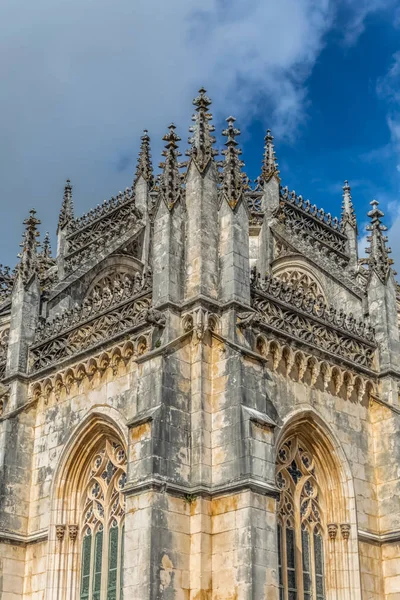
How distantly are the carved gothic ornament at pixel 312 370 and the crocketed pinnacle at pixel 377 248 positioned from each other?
2.92m

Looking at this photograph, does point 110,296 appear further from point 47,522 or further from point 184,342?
point 47,522

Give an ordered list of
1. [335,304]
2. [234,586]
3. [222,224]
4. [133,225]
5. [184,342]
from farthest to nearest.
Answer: [133,225] → [335,304] → [222,224] → [184,342] → [234,586]

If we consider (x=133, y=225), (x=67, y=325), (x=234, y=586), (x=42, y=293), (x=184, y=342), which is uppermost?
(x=133, y=225)

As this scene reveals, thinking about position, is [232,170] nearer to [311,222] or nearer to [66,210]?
[311,222]

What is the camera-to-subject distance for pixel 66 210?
3119 centimetres

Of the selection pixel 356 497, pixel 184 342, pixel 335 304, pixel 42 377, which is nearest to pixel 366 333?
pixel 335 304

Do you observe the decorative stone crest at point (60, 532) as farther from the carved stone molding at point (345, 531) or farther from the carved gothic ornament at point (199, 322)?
the carved stone molding at point (345, 531)

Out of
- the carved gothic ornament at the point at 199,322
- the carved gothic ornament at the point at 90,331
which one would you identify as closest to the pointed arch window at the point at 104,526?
the carved gothic ornament at the point at 90,331

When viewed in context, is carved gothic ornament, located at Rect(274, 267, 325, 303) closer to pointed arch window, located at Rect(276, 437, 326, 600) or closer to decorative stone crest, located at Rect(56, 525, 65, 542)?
pointed arch window, located at Rect(276, 437, 326, 600)

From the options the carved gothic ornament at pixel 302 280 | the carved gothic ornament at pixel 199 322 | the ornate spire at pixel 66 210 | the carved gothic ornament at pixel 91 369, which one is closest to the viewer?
the carved gothic ornament at pixel 199 322

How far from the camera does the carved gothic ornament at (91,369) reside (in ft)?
59.5

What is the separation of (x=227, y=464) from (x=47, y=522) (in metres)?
5.20

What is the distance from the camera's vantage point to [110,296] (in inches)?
773

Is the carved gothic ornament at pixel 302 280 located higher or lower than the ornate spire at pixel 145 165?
lower
